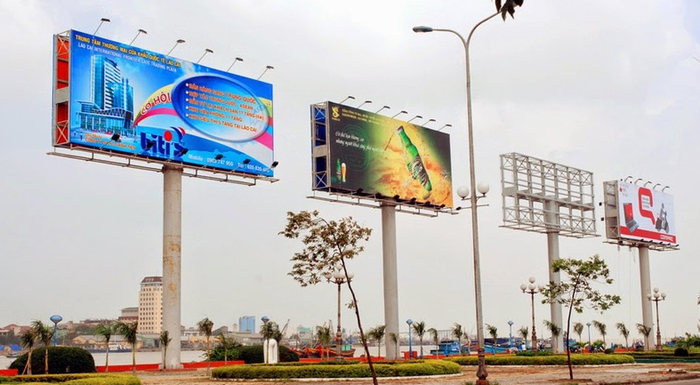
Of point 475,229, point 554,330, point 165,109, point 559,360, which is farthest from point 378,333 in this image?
point 475,229

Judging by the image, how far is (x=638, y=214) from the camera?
271 feet

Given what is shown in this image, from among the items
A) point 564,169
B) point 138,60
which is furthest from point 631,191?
point 138,60

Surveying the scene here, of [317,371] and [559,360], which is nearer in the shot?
[317,371]

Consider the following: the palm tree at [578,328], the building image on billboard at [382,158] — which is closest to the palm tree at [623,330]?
the palm tree at [578,328]

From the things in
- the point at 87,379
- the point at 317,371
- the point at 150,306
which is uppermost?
the point at 150,306

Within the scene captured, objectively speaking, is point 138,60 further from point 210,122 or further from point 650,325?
point 650,325

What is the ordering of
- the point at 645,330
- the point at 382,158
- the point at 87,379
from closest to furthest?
the point at 87,379, the point at 382,158, the point at 645,330

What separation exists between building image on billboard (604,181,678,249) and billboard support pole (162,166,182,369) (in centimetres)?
4496

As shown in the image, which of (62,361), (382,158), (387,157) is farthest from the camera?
(387,157)

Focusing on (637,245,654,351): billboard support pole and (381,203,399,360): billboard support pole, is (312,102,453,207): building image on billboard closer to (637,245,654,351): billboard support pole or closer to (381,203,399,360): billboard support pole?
(381,203,399,360): billboard support pole

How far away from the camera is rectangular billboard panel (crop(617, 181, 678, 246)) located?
80.2 meters

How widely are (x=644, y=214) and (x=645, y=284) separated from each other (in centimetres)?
820

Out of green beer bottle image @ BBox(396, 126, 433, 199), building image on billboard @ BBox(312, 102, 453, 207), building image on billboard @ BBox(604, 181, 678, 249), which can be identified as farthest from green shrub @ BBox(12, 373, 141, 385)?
building image on billboard @ BBox(604, 181, 678, 249)

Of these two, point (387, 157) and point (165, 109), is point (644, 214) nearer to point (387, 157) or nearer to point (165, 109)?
point (387, 157)
